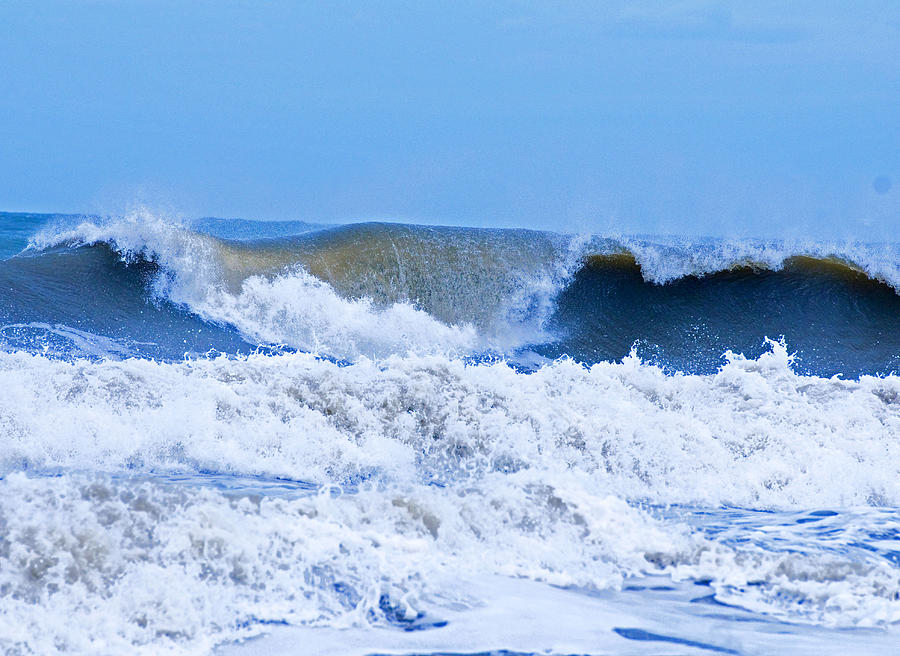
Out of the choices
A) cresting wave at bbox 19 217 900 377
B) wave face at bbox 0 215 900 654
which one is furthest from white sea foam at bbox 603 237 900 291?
wave face at bbox 0 215 900 654

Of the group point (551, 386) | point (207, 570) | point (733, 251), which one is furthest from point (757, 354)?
point (207, 570)

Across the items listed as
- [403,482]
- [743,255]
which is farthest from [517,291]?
[403,482]

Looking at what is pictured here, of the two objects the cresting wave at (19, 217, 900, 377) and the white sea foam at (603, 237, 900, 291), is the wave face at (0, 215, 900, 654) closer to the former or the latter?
the cresting wave at (19, 217, 900, 377)

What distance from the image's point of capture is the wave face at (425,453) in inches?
119

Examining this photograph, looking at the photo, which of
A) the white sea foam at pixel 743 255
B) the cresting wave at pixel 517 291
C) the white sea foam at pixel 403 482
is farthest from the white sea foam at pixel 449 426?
the white sea foam at pixel 743 255

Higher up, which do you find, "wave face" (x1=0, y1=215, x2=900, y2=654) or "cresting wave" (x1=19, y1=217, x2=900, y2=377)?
"cresting wave" (x1=19, y1=217, x2=900, y2=377)

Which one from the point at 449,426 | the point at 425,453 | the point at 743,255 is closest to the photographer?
the point at 425,453

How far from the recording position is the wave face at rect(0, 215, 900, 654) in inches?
119

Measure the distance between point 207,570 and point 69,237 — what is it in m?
9.47

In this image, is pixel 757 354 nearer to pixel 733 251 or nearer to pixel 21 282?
pixel 733 251

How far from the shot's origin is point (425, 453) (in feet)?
17.6

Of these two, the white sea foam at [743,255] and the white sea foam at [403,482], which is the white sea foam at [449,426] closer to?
the white sea foam at [403,482]

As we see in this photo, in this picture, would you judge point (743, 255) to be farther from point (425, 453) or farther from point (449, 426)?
point (425, 453)

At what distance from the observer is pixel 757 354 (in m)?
10.1
